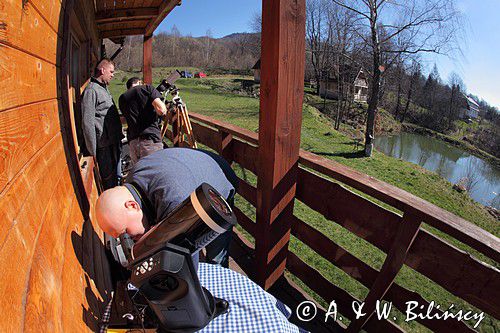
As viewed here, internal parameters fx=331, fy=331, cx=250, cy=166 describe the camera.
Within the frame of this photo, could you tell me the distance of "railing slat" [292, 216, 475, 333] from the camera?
1.73 m

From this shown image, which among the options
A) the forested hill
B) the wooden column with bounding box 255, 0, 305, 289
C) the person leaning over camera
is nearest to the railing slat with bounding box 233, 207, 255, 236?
the wooden column with bounding box 255, 0, 305, 289

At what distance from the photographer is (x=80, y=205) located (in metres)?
1.69

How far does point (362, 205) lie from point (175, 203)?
109 cm

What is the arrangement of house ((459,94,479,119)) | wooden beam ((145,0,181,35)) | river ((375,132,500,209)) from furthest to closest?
1. house ((459,94,479,119))
2. river ((375,132,500,209))
3. wooden beam ((145,0,181,35))

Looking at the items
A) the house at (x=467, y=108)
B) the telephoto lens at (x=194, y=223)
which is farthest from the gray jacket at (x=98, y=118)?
the house at (x=467, y=108)

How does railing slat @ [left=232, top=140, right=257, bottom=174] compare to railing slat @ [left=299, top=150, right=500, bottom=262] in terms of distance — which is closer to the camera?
railing slat @ [left=299, top=150, right=500, bottom=262]

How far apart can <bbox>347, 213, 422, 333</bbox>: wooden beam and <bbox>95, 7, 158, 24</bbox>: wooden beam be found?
505 centimetres

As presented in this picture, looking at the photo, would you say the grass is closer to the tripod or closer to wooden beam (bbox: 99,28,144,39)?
the tripod

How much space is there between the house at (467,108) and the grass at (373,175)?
142 feet

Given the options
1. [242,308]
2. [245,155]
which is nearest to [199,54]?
[245,155]

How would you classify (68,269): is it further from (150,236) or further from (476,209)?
(476,209)

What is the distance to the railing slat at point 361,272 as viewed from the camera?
5.66ft

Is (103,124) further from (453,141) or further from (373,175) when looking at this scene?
(453,141)

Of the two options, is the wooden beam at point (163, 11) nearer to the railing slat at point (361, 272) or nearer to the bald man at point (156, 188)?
the bald man at point (156, 188)
